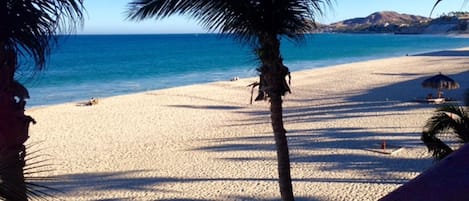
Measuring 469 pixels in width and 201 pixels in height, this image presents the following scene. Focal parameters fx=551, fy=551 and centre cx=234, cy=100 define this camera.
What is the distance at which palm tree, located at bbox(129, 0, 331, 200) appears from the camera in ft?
15.0

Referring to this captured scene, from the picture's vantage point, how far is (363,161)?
37.3 feet

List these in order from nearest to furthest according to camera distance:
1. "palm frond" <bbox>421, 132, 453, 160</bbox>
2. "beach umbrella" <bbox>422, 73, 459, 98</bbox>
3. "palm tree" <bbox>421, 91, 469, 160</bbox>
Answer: "palm tree" <bbox>421, 91, 469, 160</bbox>
"palm frond" <bbox>421, 132, 453, 160</bbox>
"beach umbrella" <bbox>422, 73, 459, 98</bbox>

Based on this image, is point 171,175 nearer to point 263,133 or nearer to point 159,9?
point 263,133

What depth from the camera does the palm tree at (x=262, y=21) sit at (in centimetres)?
458

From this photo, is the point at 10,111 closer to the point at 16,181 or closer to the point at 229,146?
the point at 16,181

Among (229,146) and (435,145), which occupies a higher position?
(435,145)

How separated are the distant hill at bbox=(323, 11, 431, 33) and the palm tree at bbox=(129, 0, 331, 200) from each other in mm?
145842

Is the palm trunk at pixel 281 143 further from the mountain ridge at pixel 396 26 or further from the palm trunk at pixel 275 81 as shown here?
the mountain ridge at pixel 396 26

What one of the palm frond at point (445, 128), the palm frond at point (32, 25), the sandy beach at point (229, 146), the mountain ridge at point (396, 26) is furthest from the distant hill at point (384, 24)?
the palm frond at point (32, 25)

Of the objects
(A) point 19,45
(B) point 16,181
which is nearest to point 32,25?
(A) point 19,45

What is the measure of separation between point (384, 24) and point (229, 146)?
170386 mm

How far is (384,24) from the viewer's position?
175 meters

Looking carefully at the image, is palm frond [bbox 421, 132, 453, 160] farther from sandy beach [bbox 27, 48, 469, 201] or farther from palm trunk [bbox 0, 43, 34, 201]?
palm trunk [bbox 0, 43, 34, 201]

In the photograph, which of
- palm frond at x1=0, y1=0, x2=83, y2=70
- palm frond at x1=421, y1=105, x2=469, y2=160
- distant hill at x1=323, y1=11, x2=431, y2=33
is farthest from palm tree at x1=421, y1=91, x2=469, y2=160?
distant hill at x1=323, y1=11, x2=431, y2=33
